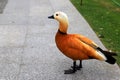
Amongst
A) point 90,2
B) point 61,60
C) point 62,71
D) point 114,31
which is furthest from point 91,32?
point 90,2

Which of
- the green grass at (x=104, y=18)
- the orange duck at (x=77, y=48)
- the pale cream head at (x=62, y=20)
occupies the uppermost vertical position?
the pale cream head at (x=62, y=20)

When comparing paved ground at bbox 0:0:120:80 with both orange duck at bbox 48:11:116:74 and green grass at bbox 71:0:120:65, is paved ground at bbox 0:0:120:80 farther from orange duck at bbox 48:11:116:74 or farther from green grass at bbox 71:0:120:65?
orange duck at bbox 48:11:116:74

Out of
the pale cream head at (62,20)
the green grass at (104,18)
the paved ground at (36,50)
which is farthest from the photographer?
the green grass at (104,18)

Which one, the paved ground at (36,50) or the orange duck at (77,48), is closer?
the orange duck at (77,48)

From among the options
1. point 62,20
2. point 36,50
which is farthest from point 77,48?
point 36,50

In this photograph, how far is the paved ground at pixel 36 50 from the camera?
579cm

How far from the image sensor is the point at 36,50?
279 inches

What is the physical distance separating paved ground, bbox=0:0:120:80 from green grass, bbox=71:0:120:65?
0.28m

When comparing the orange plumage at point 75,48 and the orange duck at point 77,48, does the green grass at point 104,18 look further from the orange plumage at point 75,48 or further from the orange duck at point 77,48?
the orange plumage at point 75,48

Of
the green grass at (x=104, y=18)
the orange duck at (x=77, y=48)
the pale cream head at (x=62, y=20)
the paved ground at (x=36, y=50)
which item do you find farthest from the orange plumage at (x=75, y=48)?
the green grass at (x=104, y=18)

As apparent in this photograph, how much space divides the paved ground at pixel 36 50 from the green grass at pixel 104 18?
0.91ft

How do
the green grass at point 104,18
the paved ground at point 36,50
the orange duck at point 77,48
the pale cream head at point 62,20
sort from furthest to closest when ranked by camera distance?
the green grass at point 104,18 < the paved ground at point 36,50 < the pale cream head at point 62,20 < the orange duck at point 77,48

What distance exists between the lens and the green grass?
8048mm

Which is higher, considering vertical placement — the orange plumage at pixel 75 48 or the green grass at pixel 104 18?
the orange plumage at pixel 75 48
